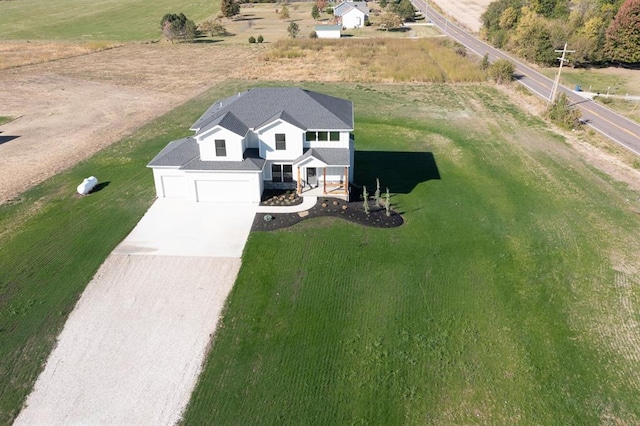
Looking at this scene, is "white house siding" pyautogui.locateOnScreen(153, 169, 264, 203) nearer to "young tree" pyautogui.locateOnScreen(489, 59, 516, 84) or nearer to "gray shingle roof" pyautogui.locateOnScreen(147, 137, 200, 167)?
"gray shingle roof" pyautogui.locateOnScreen(147, 137, 200, 167)

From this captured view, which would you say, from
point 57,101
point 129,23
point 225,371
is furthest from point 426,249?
point 129,23

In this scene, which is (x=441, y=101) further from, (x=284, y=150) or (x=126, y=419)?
(x=126, y=419)

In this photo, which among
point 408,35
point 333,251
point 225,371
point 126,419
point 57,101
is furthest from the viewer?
point 408,35

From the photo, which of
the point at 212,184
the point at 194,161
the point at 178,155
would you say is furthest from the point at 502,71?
the point at 178,155

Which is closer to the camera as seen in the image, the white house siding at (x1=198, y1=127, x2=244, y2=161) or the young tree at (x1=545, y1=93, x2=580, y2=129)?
the white house siding at (x1=198, y1=127, x2=244, y2=161)

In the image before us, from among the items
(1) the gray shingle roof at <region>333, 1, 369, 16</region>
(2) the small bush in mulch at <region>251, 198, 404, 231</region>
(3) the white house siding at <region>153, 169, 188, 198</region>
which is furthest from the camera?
(1) the gray shingle roof at <region>333, 1, 369, 16</region>

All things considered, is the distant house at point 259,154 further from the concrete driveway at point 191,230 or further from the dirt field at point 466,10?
the dirt field at point 466,10

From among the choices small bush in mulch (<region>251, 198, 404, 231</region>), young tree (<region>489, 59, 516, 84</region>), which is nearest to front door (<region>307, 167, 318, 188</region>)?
small bush in mulch (<region>251, 198, 404, 231</region>)
